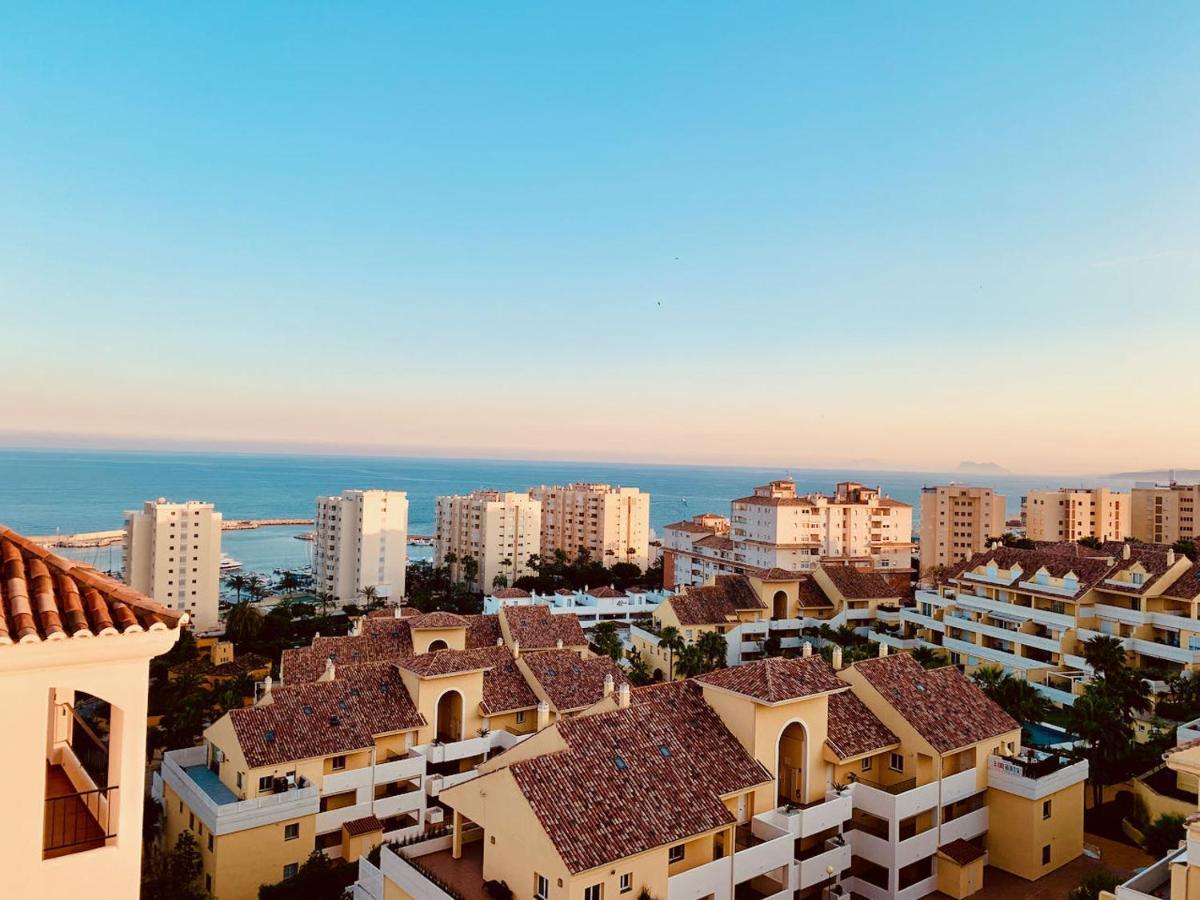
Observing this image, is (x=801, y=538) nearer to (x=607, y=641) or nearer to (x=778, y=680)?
(x=607, y=641)

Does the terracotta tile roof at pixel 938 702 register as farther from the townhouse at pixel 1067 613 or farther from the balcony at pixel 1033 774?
the townhouse at pixel 1067 613

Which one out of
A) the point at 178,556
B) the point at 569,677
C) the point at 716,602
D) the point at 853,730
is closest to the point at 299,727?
the point at 569,677

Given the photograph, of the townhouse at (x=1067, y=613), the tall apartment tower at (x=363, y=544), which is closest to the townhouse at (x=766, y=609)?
the townhouse at (x=1067, y=613)

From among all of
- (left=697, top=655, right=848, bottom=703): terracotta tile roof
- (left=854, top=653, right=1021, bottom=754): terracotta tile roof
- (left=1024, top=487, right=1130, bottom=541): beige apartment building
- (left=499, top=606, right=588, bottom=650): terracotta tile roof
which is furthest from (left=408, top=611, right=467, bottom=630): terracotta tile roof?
(left=1024, top=487, right=1130, bottom=541): beige apartment building

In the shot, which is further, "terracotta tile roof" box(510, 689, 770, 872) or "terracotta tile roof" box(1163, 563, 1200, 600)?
"terracotta tile roof" box(1163, 563, 1200, 600)

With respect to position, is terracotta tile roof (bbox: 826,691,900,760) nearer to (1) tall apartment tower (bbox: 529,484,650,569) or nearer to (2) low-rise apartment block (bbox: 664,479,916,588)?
(2) low-rise apartment block (bbox: 664,479,916,588)
